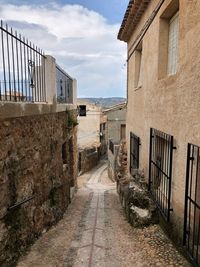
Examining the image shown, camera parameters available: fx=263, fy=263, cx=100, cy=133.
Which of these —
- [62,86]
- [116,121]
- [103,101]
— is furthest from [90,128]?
[103,101]

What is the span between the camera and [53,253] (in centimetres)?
534

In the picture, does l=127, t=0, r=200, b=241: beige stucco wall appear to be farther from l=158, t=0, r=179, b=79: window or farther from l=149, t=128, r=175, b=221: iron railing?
l=149, t=128, r=175, b=221: iron railing

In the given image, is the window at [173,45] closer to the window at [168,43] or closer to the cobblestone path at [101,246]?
the window at [168,43]

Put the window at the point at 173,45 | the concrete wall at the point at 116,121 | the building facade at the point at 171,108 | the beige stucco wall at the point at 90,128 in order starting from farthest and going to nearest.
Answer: the beige stucco wall at the point at 90,128
the concrete wall at the point at 116,121
the window at the point at 173,45
the building facade at the point at 171,108

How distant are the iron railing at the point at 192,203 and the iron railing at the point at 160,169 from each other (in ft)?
2.70

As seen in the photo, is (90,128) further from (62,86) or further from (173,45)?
(173,45)

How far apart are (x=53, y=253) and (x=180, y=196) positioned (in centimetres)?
278

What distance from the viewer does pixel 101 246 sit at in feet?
18.2

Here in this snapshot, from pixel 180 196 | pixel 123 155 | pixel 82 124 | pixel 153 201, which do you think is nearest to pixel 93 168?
pixel 82 124

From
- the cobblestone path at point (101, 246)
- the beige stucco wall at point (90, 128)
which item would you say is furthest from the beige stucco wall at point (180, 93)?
the beige stucco wall at point (90, 128)

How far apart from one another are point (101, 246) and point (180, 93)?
11.5 feet

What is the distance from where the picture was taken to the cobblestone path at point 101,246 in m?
4.88

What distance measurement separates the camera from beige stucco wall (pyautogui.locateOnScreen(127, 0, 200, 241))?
415cm

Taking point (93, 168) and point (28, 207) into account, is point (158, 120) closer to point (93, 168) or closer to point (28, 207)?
point (28, 207)
